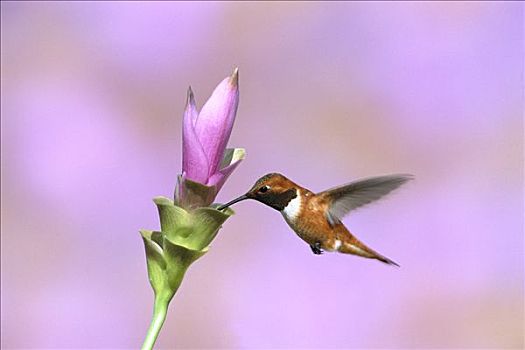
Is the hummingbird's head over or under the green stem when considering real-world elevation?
over

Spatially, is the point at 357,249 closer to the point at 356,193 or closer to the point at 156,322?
the point at 356,193

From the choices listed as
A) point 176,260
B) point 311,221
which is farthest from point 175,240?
point 311,221

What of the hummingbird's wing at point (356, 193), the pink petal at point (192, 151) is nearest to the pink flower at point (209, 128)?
the pink petal at point (192, 151)

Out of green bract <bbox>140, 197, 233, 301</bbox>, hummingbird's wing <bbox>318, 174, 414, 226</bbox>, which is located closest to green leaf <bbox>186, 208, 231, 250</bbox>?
green bract <bbox>140, 197, 233, 301</bbox>

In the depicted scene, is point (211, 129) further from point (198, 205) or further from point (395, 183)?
point (395, 183)

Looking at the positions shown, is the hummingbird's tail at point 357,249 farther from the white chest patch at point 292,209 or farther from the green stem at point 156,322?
the green stem at point 156,322

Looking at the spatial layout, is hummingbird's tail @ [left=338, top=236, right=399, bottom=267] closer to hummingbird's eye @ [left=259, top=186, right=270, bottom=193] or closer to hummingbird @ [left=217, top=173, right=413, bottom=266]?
hummingbird @ [left=217, top=173, right=413, bottom=266]

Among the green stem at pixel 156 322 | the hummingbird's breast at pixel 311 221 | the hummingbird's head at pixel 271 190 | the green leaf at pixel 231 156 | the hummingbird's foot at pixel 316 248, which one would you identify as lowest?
the green stem at pixel 156 322

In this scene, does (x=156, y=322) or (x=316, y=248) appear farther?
(x=316, y=248)
